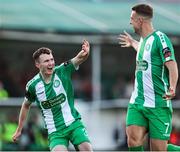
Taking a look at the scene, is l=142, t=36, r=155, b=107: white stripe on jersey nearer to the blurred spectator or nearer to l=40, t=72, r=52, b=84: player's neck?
l=40, t=72, r=52, b=84: player's neck

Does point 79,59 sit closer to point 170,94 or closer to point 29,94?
point 29,94

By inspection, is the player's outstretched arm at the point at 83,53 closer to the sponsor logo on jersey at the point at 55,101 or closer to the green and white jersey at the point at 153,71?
the sponsor logo on jersey at the point at 55,101

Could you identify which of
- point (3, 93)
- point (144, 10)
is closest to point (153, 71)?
point (144, 10)

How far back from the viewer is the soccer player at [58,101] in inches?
474

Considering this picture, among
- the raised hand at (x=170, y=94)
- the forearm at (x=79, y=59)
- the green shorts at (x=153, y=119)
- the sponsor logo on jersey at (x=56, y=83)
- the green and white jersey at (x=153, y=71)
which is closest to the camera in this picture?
the raised hand at (x=170, y=94)

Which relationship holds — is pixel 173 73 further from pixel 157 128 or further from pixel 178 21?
pixel 178 21

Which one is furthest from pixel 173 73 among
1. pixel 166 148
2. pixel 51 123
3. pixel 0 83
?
pixel 0 83

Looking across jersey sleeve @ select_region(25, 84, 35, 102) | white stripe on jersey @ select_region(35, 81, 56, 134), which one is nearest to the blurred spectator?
jersey sleeve @ select_region(25, 84, 35, 102)

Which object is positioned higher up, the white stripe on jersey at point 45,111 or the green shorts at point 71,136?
the white stripe on jersey at point 45,111

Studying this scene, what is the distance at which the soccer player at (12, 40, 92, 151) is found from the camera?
12.0 m

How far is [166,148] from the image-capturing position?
38.3ft

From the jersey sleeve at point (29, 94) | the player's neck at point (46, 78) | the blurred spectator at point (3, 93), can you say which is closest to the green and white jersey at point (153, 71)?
the player's neck at point (46, 78)

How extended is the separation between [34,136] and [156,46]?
8970 millimetres

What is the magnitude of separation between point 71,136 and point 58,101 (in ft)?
1.62
